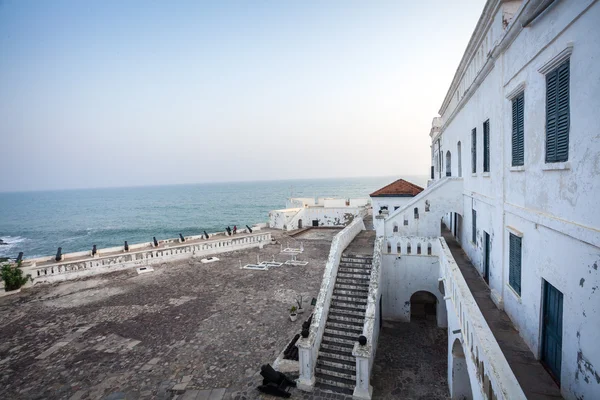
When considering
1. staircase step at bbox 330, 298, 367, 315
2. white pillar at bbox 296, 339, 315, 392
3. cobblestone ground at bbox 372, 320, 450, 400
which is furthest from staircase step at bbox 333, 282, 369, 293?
white pillar at bbox 296, 339, 315, 392

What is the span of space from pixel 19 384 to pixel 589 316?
1546cm

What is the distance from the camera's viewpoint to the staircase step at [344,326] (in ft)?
37.4

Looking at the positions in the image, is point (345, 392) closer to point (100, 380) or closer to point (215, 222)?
point (100, 380)

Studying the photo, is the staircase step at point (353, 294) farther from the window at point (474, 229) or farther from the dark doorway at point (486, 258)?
the window at point (474, 229)

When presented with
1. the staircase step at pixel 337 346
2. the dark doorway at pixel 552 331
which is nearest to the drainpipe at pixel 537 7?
the dark doorway at pixel 552 331

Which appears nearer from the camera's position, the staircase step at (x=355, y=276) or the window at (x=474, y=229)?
the window at (x=474, y=229)

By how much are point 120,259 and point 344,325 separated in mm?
18401

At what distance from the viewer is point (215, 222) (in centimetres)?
8494

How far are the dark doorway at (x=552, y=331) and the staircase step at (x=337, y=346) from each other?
6.21 meters

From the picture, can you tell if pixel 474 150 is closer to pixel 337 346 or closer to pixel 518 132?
pixel 518 132

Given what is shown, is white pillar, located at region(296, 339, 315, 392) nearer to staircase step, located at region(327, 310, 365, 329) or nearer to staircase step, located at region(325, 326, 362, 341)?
staircase step, located at region(325, 326, 362, 341)

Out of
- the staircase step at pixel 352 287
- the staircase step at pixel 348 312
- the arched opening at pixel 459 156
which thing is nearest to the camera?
the staircase step at pixel 348 312

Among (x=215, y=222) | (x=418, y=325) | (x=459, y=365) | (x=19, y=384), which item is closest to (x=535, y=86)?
(x=459, y=365)

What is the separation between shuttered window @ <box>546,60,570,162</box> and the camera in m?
4.87
